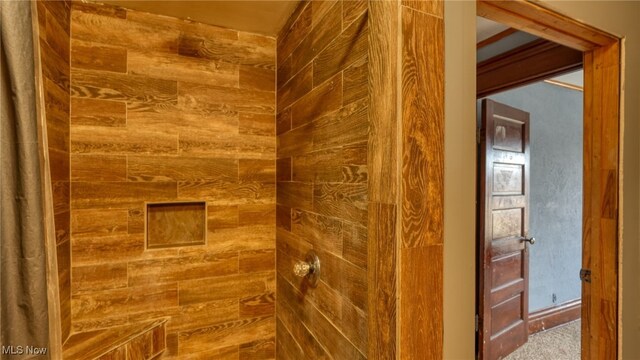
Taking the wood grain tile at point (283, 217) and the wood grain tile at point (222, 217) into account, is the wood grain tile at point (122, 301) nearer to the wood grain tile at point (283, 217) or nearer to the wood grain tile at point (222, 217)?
the wood grain tile at point (222, 217)

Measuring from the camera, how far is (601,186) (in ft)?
3.97

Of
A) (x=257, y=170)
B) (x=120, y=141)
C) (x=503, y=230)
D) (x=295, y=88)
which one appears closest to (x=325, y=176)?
(x=295, y=88)

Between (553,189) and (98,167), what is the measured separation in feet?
12.7

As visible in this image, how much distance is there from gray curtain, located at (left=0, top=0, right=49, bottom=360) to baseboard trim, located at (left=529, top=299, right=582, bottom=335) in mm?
3566

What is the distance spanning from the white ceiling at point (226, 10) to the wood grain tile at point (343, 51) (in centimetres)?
52

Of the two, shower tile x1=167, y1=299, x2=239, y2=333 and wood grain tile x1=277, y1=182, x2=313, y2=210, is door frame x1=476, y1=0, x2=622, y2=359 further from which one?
shower tile x1=167, y1=299, x2=239, y2=333

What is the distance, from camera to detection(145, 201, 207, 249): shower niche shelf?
165cm

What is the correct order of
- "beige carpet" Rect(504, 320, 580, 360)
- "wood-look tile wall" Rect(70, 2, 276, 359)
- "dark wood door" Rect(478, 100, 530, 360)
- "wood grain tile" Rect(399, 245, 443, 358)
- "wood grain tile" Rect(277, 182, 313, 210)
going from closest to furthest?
1. "wood grain tile" Rect(399, 245, 443, 358)
2. "wood grain tile" Rect(277, 182, 313, 210)
3. "wood-look tile wall" Rect(70, 2, 276, 359)
4. "dark wood door" Rect(478, 100, 530, 360)
5. "beige carpet" Rect(504, 320, 580, 360)

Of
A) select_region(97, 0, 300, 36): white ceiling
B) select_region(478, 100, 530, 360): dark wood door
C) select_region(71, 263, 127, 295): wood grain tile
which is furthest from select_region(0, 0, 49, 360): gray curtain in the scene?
select_region(478, 100, 530, 360): dark wood door

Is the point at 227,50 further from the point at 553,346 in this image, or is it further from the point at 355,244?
the point at 553,346

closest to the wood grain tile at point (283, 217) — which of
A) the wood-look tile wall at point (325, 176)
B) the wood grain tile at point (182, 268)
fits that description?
the wood-look tile wall at point (325, 176)

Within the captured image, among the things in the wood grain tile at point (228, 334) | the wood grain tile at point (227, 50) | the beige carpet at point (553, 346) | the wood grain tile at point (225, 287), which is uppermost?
the wood grain tile at point (227, 50)

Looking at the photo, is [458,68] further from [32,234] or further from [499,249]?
[499,249]

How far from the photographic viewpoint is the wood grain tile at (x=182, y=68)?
A: 5.23 ft
